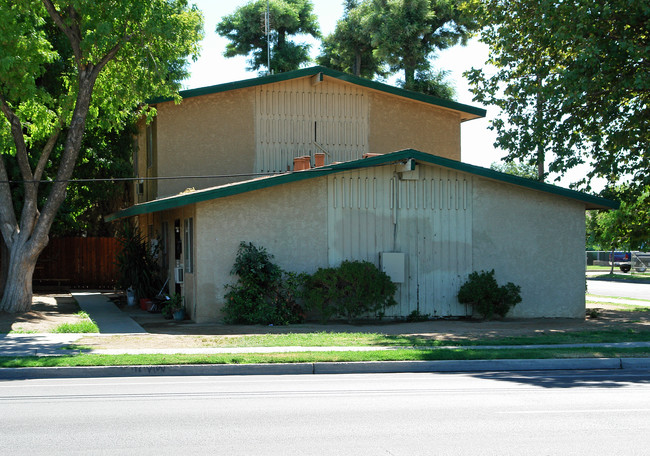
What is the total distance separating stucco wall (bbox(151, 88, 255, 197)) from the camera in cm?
2408

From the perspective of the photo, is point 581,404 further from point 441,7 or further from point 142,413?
point 441,7

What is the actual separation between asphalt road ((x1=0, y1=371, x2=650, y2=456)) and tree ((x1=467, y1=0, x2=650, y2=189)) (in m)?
11.0

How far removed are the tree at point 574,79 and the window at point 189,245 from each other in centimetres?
1013

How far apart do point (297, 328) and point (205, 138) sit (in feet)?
29.4

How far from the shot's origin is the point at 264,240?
19.5 meters

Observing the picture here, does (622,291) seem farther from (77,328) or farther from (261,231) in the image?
(77,328)

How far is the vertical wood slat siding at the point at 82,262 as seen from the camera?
34188 mm

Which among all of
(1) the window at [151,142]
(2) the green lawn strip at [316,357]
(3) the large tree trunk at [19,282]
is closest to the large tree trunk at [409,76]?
(1) the window at [151,142]

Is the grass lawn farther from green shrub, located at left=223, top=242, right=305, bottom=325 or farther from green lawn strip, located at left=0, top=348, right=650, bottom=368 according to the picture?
green shrub, located at left=223, top=242, right=305, bottom=325

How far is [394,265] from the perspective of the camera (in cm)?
1991

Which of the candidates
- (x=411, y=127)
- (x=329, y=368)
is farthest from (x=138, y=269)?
(x=329, y=368)

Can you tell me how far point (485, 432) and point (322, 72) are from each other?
18763mm

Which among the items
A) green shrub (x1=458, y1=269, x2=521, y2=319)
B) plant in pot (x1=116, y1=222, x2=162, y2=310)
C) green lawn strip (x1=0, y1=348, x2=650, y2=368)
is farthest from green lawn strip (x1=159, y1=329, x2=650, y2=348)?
plant in pot (x1=116, y1=222, x2=162, y2=310)

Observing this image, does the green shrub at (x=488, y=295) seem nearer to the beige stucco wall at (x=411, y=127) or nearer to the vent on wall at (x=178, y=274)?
Answer: the beige stucco wall at (x=411, y=127)
